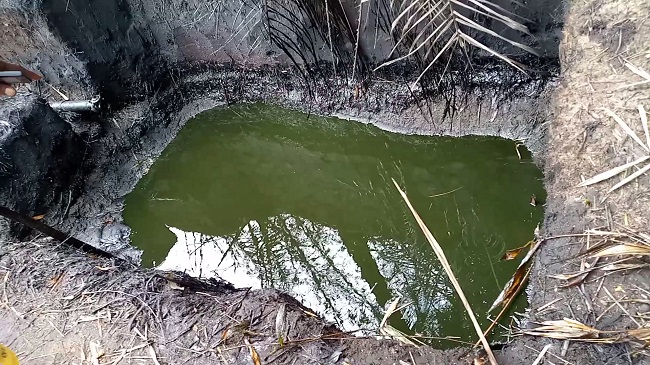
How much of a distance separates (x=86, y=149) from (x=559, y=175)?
2.80 m

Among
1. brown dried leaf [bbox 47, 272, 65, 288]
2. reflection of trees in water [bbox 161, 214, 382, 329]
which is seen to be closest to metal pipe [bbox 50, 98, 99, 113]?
reflection of trees in water [bbox 161, 214, 382, 329]

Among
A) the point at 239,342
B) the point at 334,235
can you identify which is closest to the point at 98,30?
the point at 334,235

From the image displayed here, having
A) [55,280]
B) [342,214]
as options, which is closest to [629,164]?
[342,214]

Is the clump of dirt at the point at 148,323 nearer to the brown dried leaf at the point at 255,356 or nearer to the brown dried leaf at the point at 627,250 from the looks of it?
the brown dried leaf at the point at 255,356

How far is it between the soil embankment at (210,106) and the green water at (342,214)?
0.57 ft

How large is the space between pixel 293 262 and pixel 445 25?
143 cm

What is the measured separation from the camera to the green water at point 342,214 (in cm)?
254

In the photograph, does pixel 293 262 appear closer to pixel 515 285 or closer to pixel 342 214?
pixel 342 214

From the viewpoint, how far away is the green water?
8.34 feet

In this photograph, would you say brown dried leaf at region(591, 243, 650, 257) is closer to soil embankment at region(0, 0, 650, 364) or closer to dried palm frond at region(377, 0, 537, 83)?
soil embankment at region(0, 0, 650, 364)

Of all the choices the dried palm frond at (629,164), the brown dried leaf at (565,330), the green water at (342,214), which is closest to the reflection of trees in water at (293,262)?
the green water at (342,214)

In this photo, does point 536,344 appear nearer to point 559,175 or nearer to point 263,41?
point 559,175

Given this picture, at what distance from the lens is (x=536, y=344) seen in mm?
1850

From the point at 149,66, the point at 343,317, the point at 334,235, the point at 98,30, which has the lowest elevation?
the point at 343,317
